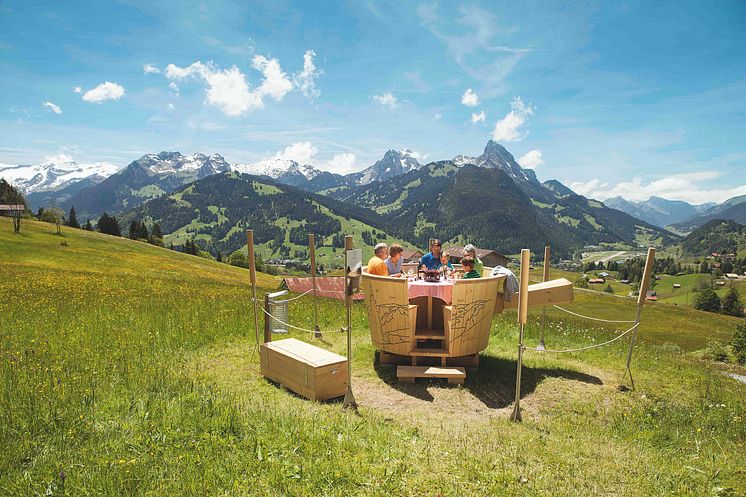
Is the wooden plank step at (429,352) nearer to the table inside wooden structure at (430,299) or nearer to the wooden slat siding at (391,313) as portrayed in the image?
the wooden slat siding at (391,313)

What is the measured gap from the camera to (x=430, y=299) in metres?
12.0

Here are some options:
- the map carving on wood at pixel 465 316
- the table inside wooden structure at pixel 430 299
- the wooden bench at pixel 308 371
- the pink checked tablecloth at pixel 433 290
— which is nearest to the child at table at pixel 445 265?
the table inside wooden structure at pixel 430 299

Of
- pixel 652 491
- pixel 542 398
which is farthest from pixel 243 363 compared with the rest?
pixel 652 491

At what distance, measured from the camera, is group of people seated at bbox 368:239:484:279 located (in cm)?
1099

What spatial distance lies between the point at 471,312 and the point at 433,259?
2.66m

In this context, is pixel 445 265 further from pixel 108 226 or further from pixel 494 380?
pixel 108 226

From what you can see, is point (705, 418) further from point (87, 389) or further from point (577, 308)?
point (577, 308)

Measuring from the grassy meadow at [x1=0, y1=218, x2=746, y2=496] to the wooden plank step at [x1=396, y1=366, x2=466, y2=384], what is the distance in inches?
10.2

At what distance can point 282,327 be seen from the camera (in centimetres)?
1248

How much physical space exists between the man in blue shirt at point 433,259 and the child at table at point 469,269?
5.64 ft

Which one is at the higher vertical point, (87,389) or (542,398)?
(87,389)

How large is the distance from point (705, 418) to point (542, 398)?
2.95 meters

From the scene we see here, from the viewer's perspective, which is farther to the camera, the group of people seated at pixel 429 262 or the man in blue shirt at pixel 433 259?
the man in blue shirt at pixel 433 259

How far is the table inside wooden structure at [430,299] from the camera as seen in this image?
434 inches
